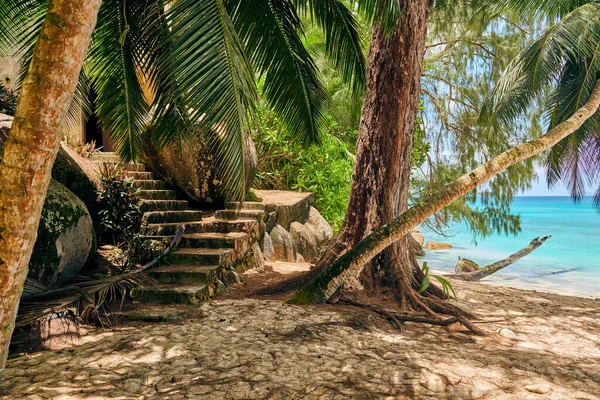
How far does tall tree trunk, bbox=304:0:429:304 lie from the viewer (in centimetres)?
584

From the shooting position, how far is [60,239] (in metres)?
5.40

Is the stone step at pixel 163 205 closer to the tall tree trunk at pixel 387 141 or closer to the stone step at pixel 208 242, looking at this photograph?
the stone step at pixel 208 242

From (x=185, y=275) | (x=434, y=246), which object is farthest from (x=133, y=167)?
(x=434, y=246)

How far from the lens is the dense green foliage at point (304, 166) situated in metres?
11.4

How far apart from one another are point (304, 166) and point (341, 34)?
6.17 meters

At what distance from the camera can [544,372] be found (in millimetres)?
3990

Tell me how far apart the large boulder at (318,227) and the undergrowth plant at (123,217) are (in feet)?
15.0

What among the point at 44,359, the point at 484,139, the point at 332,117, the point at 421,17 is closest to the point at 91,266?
the point at 44,359

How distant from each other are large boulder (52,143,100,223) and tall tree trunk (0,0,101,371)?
3.94m

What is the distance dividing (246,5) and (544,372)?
416 cm

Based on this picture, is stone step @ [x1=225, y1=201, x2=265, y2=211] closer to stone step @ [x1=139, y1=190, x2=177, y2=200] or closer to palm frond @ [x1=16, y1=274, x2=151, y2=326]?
stone step @ [x1=139, y1=190, x2=177, y2=200]

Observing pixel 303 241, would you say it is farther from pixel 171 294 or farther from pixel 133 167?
pixel 171 294

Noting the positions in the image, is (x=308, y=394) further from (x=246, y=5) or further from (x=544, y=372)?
(x=246, y=5)

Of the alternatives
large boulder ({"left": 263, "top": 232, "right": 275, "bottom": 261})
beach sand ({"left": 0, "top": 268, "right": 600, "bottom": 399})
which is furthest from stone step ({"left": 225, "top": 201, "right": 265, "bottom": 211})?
beach sand ({"left": 0, "top": 268, "right": 600, "bottom": 399})
